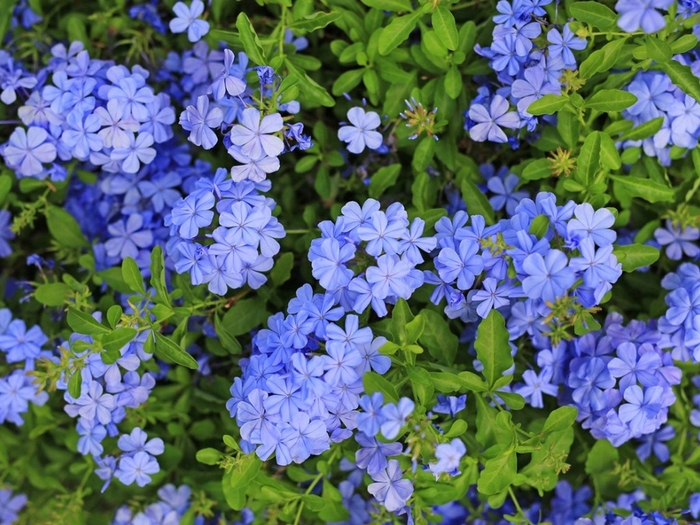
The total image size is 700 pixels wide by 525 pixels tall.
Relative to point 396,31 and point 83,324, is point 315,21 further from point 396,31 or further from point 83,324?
point 83,324

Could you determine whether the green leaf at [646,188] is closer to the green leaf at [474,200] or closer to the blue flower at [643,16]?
the green leaf at [474,200]

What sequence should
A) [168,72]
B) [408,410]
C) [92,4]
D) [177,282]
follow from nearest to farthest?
[408,410] < [177,282] < [168,72] < [92,4]

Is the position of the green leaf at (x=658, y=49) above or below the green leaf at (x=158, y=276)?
above

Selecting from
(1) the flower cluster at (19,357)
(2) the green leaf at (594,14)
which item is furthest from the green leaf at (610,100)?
(1) the flower cluster at (19,357)

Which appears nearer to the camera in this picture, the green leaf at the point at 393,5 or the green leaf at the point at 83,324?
the green leaf at the point at 83,324

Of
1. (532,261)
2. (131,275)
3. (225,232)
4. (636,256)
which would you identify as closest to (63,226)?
(131,275)

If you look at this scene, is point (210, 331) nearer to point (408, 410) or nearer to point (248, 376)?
point (248, 376)

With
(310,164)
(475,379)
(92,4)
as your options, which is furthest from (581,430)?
(92,4)
